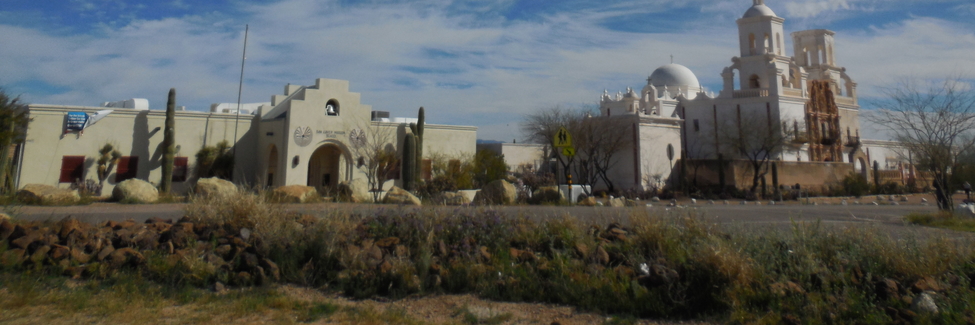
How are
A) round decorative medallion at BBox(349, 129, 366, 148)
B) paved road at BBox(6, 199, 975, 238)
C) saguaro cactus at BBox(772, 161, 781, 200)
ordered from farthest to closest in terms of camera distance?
saguaro cactus at BBox(772, 161, 781, 200)
round decorative medallion at BBox(349, 129, 366, 148)
paved road at BBox(6, 199, 975, 238)

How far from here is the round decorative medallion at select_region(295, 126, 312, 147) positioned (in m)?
26.7

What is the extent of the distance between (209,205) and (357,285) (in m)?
3.34

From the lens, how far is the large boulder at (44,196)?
16.5 meters

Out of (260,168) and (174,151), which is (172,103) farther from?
(260,168)

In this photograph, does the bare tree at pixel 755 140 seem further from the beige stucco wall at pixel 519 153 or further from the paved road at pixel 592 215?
the paved road at pixel 592 215

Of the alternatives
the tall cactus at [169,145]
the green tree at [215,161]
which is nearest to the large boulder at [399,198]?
the tall cactus at [169,145]

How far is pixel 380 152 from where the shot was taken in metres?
26.9

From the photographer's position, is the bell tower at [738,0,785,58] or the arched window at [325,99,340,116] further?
the bell tower at [738,0,785,58]

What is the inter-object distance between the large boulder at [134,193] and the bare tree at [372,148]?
373 inches

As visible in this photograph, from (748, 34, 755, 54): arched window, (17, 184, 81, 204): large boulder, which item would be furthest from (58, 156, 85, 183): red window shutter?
(748, 34, 755, 54): arched window

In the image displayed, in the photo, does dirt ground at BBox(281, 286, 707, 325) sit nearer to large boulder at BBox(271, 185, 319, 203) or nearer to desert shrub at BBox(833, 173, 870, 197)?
large boulder at BBox(271, 185, 319, 203)

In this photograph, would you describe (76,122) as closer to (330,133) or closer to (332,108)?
(330,133)

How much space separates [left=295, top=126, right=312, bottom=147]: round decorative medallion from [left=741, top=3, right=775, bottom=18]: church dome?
33.3 meters

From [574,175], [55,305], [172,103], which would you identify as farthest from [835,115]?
[55,305]
